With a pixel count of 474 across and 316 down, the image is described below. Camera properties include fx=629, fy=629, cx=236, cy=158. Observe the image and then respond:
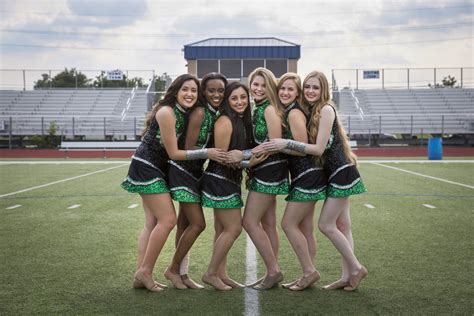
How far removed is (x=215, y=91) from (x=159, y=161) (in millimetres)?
712

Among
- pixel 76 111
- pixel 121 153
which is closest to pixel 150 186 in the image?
pixel 121 153

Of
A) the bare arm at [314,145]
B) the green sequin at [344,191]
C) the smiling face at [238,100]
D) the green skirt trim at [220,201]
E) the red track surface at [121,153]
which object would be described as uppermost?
the smiling face at [238,100]

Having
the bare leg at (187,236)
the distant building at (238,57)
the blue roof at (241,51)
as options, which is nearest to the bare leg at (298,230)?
the bare leg at (187,236)

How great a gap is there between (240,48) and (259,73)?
34257mm

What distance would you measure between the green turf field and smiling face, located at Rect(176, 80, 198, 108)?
1.46 metres

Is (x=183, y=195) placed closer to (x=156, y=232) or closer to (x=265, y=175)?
(x=156, y=232)

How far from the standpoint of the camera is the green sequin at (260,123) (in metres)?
4.96

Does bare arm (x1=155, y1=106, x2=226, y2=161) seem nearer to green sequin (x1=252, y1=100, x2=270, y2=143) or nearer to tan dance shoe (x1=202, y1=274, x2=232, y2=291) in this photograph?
green sequin (x1=252, y1=100, x2=270, y2=143)

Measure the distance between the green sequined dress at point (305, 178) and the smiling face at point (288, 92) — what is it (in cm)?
5

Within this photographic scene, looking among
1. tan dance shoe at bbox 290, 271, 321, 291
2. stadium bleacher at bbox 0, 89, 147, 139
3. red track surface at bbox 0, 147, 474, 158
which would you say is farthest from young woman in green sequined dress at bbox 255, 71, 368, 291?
stadium bleacher at bbox 0, 89, 147, 139

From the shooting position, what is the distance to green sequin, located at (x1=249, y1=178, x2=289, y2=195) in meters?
4.90

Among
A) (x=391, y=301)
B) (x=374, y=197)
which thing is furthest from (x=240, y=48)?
(x=391, y=301)

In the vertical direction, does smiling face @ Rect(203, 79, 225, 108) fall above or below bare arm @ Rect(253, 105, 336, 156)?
above

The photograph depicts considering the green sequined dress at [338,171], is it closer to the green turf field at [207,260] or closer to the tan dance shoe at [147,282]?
the green turf field at [207,260]
